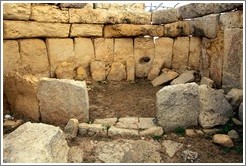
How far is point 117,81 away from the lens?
23.5 feet

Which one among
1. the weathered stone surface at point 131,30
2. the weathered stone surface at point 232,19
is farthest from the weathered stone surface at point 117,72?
the weathered stone surface at point 232,19

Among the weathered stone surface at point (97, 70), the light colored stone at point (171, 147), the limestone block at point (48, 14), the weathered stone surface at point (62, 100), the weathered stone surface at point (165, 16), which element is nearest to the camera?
the light colored stone at point (171, 147)

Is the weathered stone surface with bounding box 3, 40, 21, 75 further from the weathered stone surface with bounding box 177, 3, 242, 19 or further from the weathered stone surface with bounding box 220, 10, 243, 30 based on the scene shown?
the weathered stone surface with bounding box 220, 10, 243, 30

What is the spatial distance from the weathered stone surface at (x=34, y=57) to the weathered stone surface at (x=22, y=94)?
111cm

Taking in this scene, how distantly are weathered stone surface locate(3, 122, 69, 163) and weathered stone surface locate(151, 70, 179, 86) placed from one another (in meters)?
3.56

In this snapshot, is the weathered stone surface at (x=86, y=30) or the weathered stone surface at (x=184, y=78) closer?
the weathered stone surface at (x=184, y=78)

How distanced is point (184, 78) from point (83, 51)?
247cm

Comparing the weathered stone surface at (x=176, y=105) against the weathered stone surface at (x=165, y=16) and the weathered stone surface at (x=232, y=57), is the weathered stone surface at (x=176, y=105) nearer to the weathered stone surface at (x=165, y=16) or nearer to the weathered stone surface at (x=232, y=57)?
the weathered stone surface at (x=232, y=57)

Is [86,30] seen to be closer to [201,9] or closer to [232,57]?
[201,9]

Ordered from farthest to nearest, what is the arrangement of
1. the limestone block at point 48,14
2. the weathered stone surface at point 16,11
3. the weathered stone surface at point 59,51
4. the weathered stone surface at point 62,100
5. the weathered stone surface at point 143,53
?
1. the weathered stone surface at point 143,53
2. the weathered stone surface at point 59,51
3. the limestone block at point 48,14
4. the weathered stone surface at point 16,11
5. the weathered stone surface at point 62,100

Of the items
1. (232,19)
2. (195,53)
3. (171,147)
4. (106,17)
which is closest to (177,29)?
(195,53)

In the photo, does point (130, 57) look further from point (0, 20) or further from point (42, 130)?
point (42, 130)

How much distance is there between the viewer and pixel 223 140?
4008 millimetres

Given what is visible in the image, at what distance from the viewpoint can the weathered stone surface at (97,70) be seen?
7.02 m
